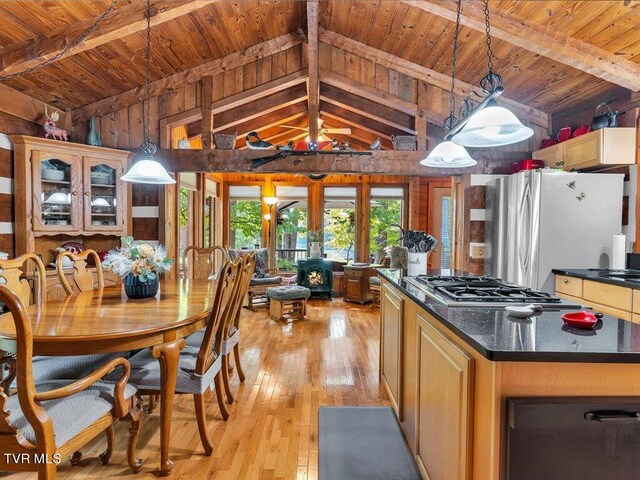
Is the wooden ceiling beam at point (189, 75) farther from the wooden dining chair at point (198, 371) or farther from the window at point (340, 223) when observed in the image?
the wooden dining chair at point (198, 371)

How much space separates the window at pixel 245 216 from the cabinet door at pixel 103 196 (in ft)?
12.0

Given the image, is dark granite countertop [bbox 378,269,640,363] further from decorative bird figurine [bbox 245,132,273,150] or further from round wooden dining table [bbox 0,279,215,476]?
decorative bird figurine [bbox 245,132,273,150]

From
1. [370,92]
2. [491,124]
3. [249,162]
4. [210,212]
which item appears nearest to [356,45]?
[370,92]

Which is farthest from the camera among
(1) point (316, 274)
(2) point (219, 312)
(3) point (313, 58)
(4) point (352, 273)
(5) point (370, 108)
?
(1) point (316, 274)

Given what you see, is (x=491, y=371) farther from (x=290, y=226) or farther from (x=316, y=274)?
(x=290, y=226)

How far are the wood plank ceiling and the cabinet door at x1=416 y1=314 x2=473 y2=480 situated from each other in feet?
9.36

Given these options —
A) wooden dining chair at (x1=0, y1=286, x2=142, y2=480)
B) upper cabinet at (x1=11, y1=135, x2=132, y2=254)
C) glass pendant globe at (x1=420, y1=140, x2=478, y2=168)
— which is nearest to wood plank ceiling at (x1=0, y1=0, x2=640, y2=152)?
upper cabinet at (x1=11, y1=135, x2=132, y2=254)

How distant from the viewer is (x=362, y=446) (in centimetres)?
218

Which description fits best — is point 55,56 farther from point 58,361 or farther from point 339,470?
point 339,470

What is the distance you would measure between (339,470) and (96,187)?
393 centimetres

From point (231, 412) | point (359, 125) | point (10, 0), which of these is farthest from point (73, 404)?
point (359, 125)

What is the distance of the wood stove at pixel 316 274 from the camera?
6805 millimetres

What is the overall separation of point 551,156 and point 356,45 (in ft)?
8.83

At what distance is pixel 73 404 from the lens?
5.12 ft
